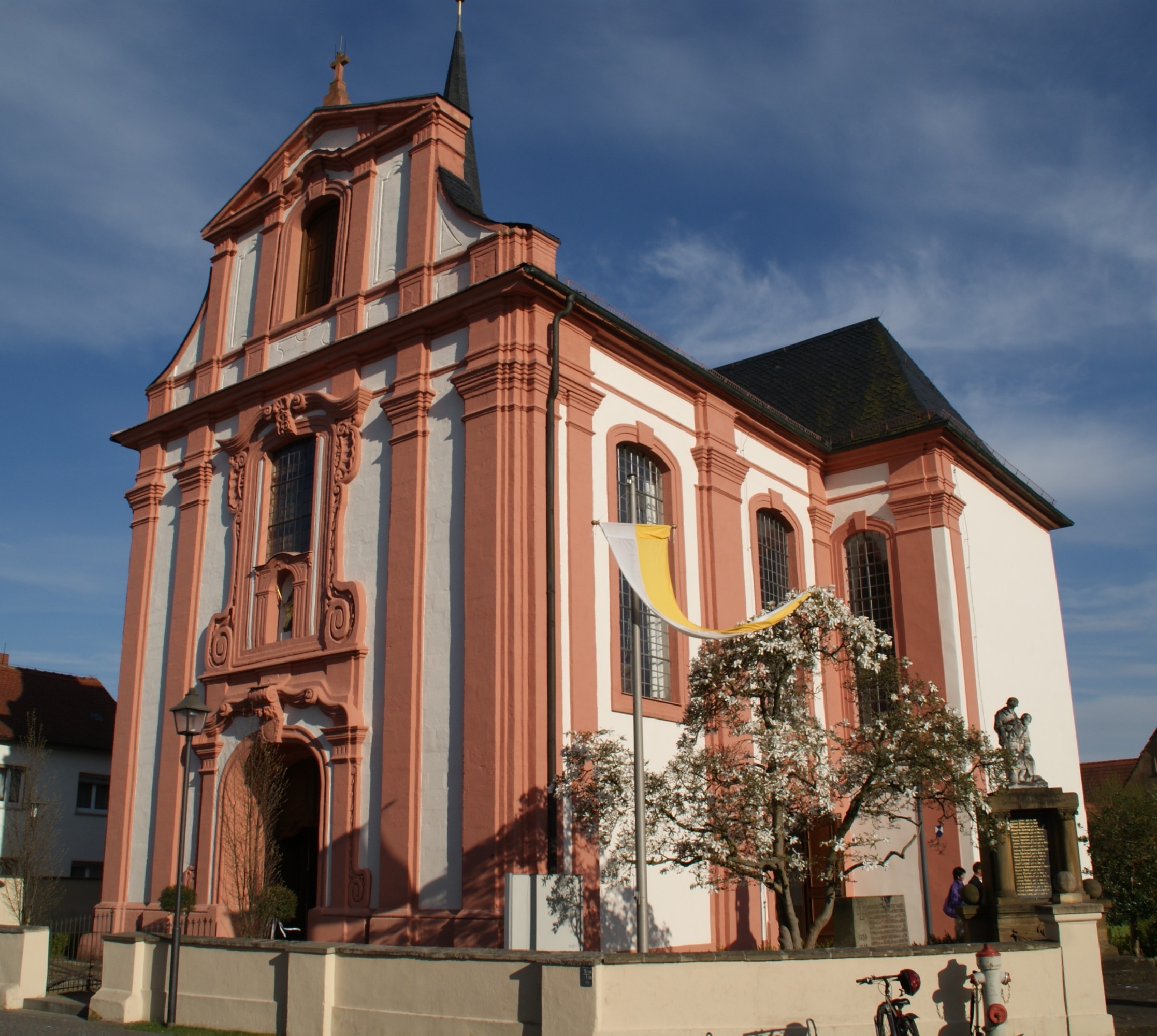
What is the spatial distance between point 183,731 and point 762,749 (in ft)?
21.9

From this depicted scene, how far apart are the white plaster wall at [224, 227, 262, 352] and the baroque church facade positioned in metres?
0.08

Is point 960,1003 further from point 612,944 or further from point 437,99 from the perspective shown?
point 437,99

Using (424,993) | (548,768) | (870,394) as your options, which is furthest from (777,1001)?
(870,394)

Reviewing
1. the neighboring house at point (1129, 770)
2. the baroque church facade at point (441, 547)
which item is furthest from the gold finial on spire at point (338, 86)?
the neighboring house at point (1129, 770)

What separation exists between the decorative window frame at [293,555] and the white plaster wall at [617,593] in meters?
→ 3.51

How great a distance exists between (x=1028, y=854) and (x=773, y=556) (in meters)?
A: 7.76

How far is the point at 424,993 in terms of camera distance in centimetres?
1065

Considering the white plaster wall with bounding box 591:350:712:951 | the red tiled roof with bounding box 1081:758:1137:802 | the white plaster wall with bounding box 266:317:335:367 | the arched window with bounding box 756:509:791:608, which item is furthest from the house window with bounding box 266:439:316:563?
the red tiled roof with bounding box 1081:758:1137:802

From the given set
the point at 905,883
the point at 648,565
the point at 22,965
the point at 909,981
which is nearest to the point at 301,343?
the point at 648,565

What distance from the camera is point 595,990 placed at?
372 inches

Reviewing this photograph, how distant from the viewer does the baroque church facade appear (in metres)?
15.4

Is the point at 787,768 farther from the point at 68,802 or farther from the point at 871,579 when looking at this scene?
the point at 68,802

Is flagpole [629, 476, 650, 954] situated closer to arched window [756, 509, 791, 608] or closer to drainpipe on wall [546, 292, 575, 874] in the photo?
drainpipe on wall [546, 292, 575, 874]

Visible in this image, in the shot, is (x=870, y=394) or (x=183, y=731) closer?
(x=183, y=731)
